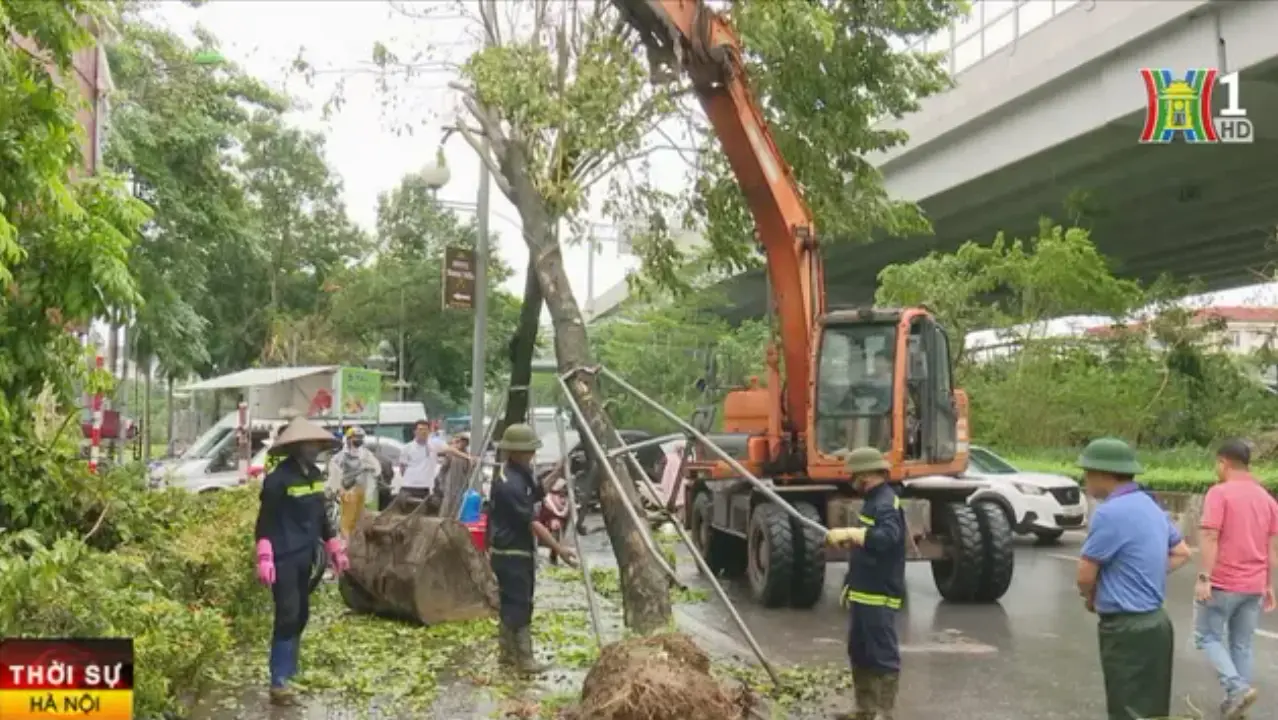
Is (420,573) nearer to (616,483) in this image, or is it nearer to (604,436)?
(604,436)

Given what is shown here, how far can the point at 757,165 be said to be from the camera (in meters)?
12.1

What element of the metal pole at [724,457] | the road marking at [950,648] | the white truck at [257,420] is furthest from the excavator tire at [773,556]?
the white truck at [257,420]

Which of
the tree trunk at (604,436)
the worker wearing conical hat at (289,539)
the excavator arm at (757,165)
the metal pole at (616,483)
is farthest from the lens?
the excavator arm at (757,165)

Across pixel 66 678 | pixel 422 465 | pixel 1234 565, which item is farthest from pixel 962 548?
pixel 66 678

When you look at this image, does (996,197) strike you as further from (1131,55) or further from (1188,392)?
(1131,55)

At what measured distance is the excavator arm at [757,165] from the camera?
11047 millimetres

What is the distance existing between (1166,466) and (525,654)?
16.7 meters

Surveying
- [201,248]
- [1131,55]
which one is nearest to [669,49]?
[1131,55]

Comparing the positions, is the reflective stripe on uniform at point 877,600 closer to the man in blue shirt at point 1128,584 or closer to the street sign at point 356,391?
the man in blue shirt at point 1128,584

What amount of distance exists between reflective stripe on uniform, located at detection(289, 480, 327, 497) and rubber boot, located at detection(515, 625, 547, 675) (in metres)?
1.70

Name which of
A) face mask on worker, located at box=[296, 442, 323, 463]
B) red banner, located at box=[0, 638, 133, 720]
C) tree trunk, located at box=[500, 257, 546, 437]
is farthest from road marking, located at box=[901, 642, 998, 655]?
red banner, located at box=[0, 638, 133, 720]

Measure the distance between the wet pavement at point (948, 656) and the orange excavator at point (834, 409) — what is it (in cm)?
48

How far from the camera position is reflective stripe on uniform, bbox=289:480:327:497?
775 cm

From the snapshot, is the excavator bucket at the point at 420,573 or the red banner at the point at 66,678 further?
the excavator bucket at the point at 420,573
